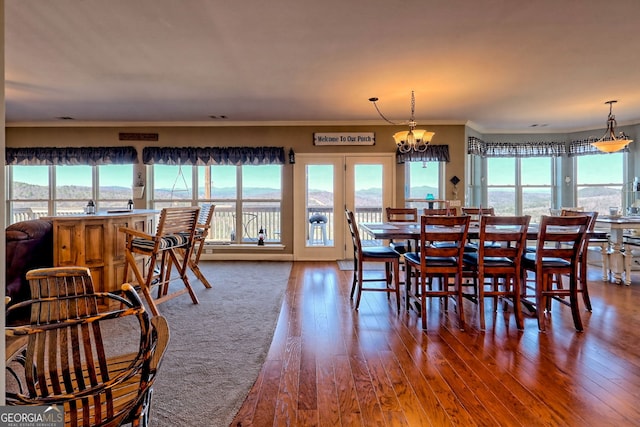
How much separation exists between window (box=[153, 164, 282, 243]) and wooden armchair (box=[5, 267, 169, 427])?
16.2 feet

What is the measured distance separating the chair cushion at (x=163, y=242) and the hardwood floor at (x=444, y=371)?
4.18ft

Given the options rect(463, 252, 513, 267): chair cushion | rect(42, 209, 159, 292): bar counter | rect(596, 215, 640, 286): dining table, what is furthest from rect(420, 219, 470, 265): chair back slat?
rect(42, 209, 159, 292): bar counter

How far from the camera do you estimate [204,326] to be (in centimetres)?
283

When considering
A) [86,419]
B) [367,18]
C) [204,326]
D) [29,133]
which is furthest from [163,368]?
[29,133]

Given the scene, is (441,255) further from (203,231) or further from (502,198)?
(502,198)

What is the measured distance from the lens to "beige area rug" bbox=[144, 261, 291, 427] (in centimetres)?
173

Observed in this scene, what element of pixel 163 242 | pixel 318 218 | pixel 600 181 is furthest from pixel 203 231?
pixel 600 181

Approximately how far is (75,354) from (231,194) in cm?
515

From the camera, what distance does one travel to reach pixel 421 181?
608cm

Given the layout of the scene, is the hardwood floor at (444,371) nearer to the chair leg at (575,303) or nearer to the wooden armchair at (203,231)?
the chair leg at (575,303)

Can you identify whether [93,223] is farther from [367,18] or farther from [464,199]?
[464,199]

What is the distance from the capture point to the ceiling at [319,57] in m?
2.46

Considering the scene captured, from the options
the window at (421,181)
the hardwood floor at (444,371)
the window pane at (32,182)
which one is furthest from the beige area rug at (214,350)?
the window pane at (32,182)

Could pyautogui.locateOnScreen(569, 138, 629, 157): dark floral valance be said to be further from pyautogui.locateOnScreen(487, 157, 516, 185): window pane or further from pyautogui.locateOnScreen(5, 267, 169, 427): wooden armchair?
pyautogui.locateOnScreen(5, 267, 169, 427): wooden armchair
